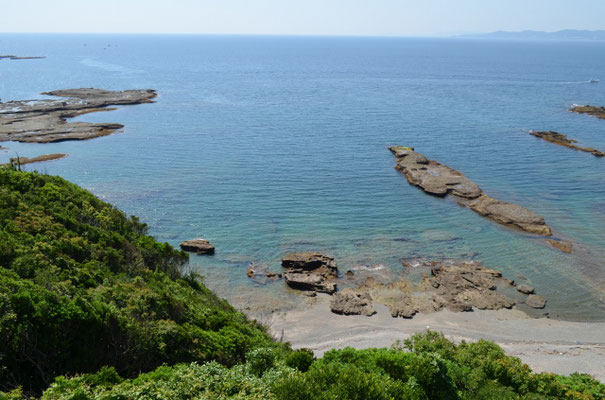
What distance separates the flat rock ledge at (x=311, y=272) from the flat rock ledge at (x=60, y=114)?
60.3m

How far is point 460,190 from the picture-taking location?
205ft

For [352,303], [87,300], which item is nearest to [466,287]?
[352,303]

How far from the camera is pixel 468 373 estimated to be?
24.0 meters

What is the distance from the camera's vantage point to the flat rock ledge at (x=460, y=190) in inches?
2115

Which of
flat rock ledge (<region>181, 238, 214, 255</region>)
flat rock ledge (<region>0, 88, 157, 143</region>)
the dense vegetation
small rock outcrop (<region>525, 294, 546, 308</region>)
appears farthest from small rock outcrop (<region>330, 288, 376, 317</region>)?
flat rock ledge (<region>0, 88, 157, 143</region>)

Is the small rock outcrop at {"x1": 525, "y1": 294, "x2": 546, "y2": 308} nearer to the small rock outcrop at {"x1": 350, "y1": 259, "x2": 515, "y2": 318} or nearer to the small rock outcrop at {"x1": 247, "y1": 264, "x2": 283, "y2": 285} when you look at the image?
the small rock outcrop at {"x1": 350, "y1": 259, "x2": 515, "y2": 318}

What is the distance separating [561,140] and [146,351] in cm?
9069

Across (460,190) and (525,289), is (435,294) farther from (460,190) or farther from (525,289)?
(460,190)

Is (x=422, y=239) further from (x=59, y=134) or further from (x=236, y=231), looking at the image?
Result: (x=59, y=134)

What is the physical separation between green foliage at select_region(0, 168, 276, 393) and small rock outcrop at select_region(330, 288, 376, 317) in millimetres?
9935

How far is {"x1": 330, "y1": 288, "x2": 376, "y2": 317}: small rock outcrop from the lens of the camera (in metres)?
38.4

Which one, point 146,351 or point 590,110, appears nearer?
point 146,351

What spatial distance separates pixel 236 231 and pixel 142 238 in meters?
16.5

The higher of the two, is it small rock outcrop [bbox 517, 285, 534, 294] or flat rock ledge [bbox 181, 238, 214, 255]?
flat rock ledge [bbox 181, 238, 214, 255]
